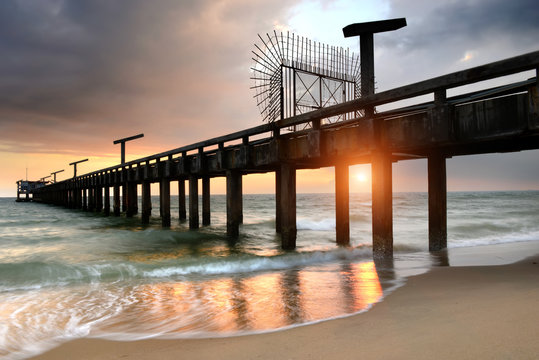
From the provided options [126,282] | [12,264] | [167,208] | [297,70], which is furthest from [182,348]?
[167,208]

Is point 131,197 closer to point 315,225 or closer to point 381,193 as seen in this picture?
point 315,225

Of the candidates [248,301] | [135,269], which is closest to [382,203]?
[248,301]

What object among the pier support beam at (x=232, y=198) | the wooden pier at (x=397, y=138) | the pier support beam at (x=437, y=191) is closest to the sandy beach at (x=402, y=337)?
the wooden pier at (x=397, y=138)

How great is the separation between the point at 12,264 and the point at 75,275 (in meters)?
1.93

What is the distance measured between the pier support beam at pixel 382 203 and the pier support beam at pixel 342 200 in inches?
117

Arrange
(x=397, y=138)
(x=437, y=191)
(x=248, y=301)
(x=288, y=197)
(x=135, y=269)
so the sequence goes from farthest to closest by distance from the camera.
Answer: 1. (x=288, y=197)
2. (x=135, y=269)
3. (x=437, y=191)
4. (x=397, y=138)
5. (x=248, y=301)

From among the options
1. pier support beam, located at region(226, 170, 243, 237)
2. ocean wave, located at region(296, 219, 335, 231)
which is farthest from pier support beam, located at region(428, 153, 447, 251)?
ocean wave, located at region(296, 219, 335, 231)

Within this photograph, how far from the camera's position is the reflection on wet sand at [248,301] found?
13.4ft

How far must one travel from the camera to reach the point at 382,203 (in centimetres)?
733

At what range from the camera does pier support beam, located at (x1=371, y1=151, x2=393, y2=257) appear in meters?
7.34

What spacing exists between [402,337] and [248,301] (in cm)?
256

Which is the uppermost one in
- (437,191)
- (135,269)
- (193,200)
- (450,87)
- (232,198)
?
(450,87)

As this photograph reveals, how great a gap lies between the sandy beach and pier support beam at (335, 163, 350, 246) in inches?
236

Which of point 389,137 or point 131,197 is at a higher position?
point 389,137
